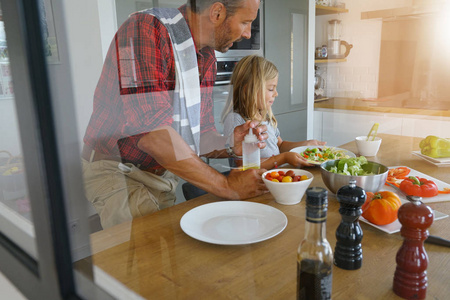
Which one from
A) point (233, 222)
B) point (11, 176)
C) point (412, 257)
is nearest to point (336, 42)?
point (233, 222)

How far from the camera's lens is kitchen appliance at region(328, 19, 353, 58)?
1.00 meters

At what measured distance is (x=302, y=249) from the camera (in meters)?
0.45

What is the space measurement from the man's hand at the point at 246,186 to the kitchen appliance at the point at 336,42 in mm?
430

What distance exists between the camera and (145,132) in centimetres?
97

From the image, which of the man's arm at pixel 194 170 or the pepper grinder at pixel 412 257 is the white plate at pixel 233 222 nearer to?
the man's arm at pixel 194 170

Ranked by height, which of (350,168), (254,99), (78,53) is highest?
(78,53)

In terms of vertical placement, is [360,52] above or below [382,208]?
above

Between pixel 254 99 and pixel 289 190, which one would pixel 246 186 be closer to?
pixel 289 190

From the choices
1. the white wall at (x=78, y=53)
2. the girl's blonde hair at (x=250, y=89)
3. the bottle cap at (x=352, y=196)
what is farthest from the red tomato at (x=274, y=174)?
the girl's blonde hair at (x=250, y=89)

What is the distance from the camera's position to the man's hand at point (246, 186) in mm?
906

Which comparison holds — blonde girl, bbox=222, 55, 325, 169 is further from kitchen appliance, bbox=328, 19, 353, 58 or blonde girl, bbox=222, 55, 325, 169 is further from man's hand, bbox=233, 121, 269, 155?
kitchen appliance, bbox=328, 19, 353, 58

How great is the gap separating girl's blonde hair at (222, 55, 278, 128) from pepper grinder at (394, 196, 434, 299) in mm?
1139

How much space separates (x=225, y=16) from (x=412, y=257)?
94cm

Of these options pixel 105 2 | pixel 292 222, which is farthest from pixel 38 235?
pixel 105 2
